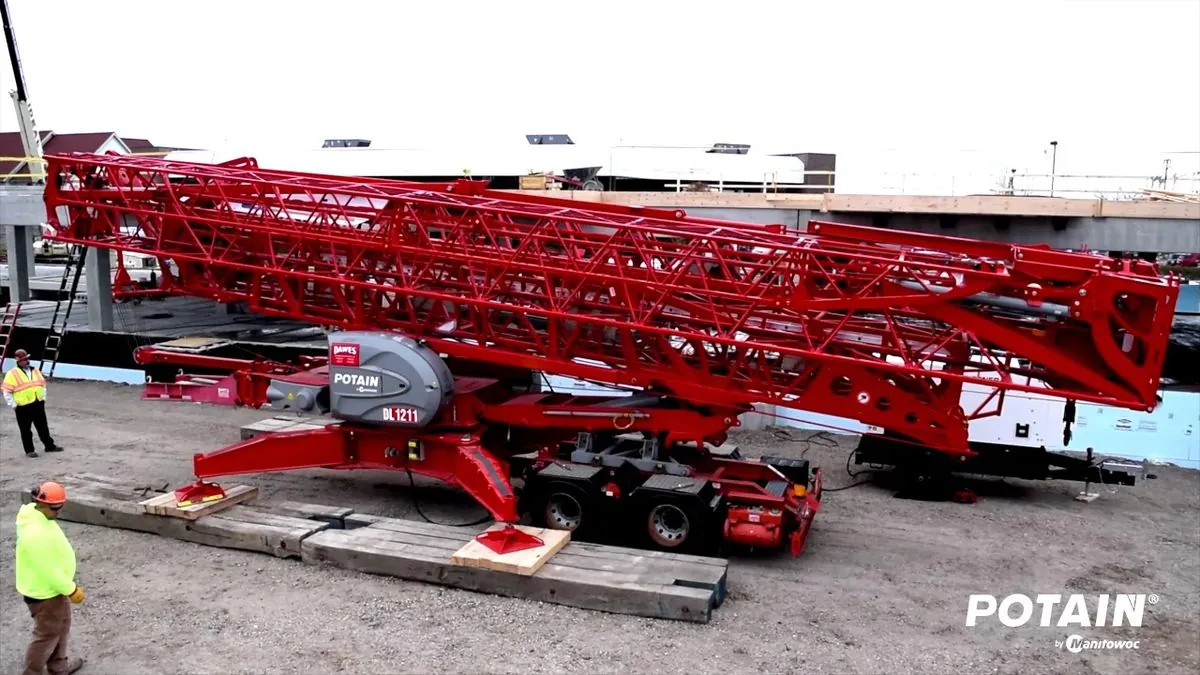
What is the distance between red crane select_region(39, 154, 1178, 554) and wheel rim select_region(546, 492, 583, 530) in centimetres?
2

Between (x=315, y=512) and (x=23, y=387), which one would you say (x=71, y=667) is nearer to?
(x=315, y=512)

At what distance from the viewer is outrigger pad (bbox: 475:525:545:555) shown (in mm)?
9133

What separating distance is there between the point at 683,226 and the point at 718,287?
75 centimetres

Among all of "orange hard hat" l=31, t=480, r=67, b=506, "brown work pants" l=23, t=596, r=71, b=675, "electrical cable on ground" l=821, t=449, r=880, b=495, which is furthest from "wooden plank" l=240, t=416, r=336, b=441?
"electrical cable on ground" l=821, t=449, r=880, b=495

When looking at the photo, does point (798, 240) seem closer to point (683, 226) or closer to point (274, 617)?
point (683, 226)

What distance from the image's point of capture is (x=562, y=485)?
10258mm

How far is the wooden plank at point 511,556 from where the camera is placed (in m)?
8.74

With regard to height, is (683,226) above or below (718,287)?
above

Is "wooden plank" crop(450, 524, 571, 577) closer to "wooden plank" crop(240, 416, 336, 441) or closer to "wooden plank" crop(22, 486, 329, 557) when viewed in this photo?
"wooden plank" crop(22, 486, 329, 557)

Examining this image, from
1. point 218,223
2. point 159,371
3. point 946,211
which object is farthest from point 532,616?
point 946,211

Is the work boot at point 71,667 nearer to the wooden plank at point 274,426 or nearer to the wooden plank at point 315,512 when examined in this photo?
the wooden plank at point 315,512

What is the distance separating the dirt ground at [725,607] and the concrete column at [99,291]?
325 inches

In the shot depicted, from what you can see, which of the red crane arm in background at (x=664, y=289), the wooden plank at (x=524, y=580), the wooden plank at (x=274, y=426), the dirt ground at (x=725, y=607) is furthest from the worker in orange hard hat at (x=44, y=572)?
the wooden plank at (x=274, y=426)

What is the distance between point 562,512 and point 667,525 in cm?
122
